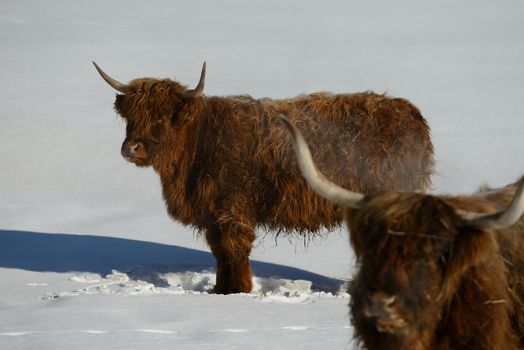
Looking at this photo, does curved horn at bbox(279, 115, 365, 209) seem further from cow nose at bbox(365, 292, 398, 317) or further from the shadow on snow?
the shadow on snow

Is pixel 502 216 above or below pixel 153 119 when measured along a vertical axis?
below

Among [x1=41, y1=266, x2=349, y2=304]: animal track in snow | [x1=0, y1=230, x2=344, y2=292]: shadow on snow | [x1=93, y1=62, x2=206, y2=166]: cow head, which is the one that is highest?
[x1=93, y1=62, x2=206, y2=166]: cow head

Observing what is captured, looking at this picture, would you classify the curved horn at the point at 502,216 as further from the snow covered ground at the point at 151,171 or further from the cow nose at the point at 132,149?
the cow nose at the point at 132,149

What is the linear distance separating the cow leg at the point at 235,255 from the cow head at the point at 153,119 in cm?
73

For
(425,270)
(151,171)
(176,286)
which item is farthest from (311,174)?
(151,171)

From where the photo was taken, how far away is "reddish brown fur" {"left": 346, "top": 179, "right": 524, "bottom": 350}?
9.87 feet

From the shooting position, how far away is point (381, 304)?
291 centimetres

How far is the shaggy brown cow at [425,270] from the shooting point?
9.78 feet

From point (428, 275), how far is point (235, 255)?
144 inches

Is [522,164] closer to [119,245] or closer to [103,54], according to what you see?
[119,245]

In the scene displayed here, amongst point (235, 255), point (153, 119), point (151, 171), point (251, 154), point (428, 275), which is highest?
point (151, 171)

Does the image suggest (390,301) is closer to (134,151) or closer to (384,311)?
(384,311)

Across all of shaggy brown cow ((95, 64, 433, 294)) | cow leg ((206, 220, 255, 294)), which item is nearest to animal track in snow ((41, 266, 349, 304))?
cow leg ((206, 220, 255, 294))

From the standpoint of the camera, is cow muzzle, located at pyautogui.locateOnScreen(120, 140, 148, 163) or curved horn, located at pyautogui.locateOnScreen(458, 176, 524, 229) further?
cow muzzle, located at pyautogui.locateOnScreen(120, 140, 148, 163)
